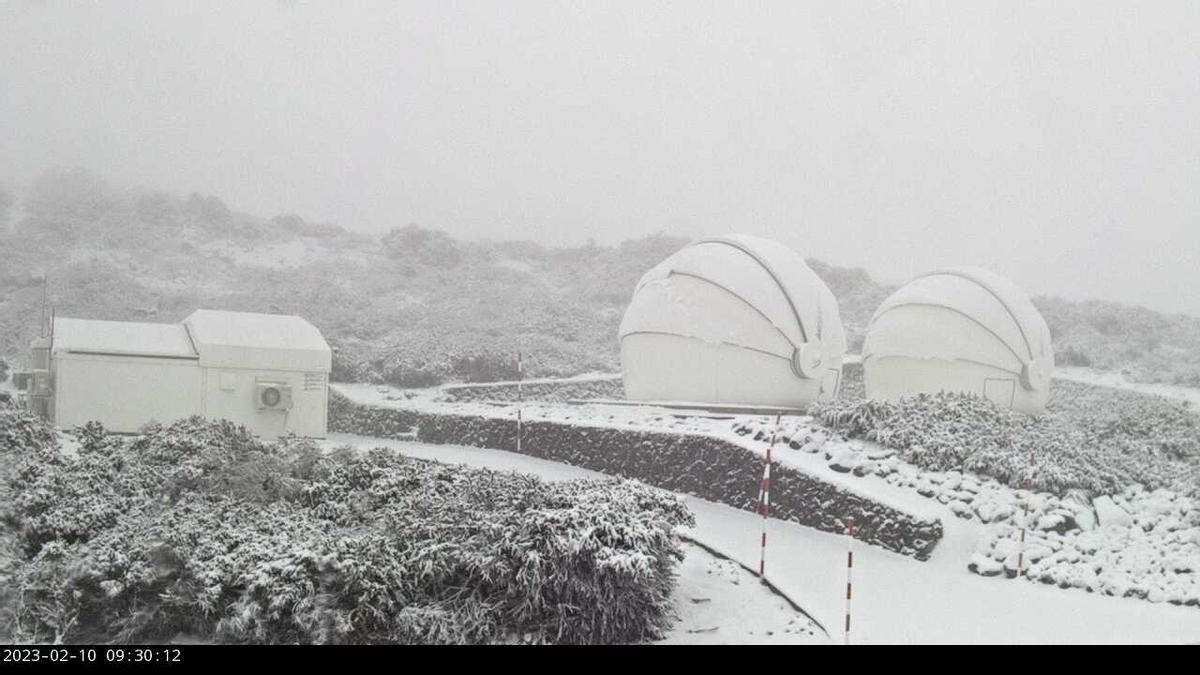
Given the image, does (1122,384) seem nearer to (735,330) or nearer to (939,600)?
(735,330)

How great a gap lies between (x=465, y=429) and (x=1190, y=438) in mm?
10039

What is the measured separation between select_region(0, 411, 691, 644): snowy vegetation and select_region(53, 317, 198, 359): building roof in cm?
367

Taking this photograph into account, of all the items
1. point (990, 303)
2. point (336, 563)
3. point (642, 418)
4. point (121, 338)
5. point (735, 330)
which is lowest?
point (336, 563)

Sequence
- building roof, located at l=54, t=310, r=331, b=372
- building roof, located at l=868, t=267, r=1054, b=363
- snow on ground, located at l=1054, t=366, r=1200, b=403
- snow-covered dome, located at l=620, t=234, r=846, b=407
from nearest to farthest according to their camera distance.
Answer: building roof, located at l=54, t=310, r=331, b=372, snow-covered dome, located at l=620, t=234, r=846, b=407, building roof, located at l=868, t=267, r=1054, b=363, snow on ground, located at l=1054, t=366, r=1200, b=403

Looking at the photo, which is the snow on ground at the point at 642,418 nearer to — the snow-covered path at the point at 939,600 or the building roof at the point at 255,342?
the snow-covered path at the point at 939,600

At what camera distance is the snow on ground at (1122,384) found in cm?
2065

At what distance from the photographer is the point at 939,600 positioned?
9.09 meters

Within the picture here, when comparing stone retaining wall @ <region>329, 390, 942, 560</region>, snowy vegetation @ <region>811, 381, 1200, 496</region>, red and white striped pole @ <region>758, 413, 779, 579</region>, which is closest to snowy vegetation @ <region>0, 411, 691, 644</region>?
red and white striped pole @ <region>758, 413, 779, 579</region>

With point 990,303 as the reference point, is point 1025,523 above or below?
below

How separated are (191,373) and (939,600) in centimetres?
900

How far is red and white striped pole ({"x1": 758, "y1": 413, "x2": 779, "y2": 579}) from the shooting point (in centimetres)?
949

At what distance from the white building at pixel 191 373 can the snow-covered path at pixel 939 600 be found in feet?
18.6

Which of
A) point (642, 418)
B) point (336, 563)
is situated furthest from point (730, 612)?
point (642, 418)

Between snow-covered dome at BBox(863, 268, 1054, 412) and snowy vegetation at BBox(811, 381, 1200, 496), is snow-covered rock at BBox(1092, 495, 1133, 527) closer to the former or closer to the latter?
snowy vegetation at BBox(811, 381, 1200, 496)
